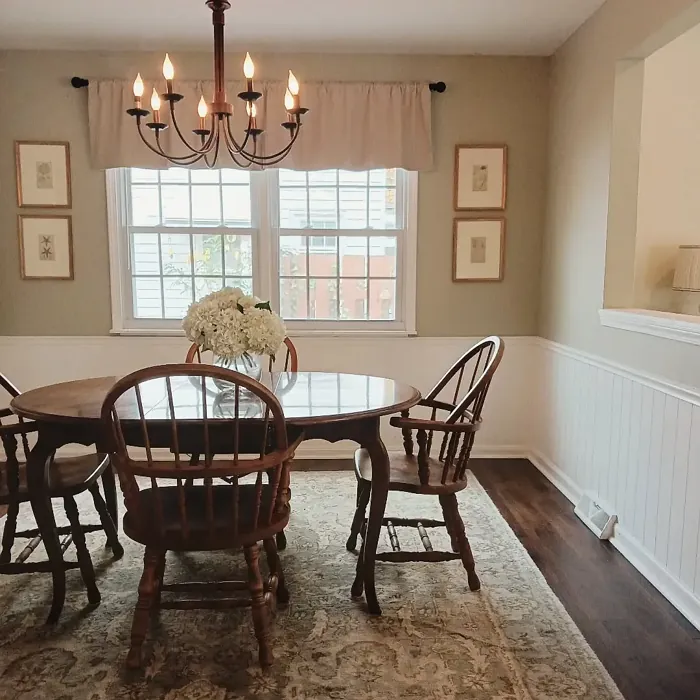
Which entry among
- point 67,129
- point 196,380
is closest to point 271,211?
point 67,129

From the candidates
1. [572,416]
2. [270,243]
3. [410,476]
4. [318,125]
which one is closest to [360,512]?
[410,476]

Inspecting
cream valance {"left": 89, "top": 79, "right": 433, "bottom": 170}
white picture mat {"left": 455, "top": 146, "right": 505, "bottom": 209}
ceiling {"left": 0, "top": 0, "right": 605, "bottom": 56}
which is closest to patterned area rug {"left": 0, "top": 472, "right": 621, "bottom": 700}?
white picture mat {"left": 455, "top": 146, "right": 505, "bottom": 209}

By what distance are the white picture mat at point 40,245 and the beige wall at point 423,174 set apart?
55mm

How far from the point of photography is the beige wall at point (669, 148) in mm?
3061

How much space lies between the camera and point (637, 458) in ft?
9.04

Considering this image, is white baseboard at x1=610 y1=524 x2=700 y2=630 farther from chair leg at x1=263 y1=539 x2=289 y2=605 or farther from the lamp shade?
chair leg at x1=263 y1=539 x2=289 y2=605

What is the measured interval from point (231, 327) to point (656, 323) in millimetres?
1599

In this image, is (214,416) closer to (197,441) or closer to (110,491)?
(197,441)

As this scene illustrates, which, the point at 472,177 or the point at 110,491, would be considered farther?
the point at 472,177

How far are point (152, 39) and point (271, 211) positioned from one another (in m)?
1.12

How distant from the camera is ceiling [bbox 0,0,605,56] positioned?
319 cm

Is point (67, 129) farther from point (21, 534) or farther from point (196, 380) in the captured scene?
point (21, 534)

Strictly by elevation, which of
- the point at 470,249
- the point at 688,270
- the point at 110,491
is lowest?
the point at 110,491

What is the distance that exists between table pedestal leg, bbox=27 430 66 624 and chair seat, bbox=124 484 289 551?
344 millimetres
